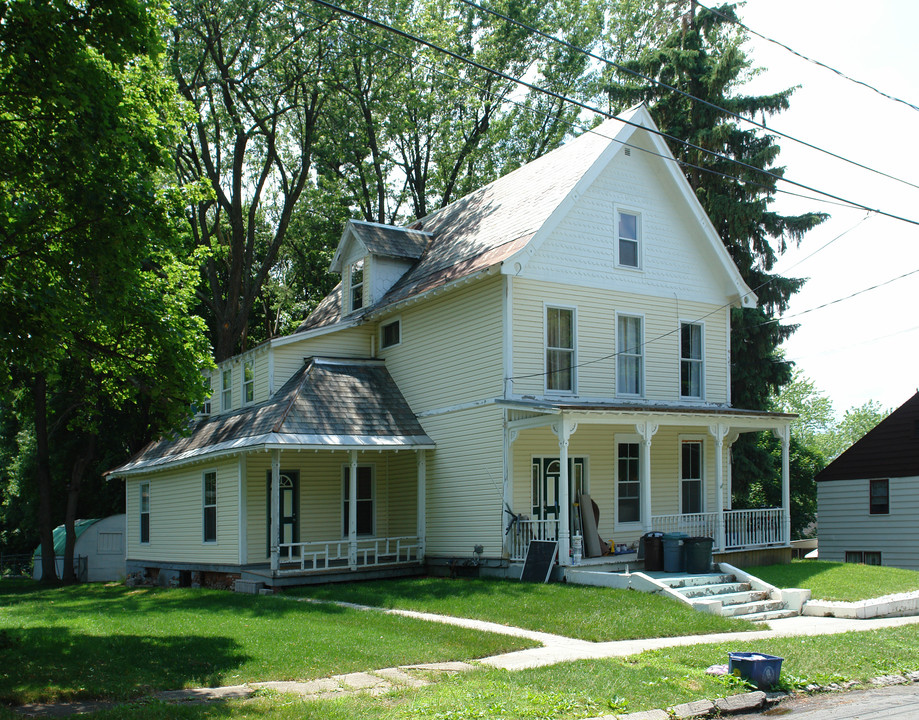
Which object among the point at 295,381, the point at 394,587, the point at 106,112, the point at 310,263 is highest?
the point at 310,263

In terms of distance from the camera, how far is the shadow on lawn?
8.95 meters

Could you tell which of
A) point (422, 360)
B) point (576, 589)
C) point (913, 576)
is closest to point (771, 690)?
point (576, 589)

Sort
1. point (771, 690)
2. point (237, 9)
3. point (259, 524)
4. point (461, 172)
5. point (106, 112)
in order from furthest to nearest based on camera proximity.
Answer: point (461, 172) → point (237, 9) → point (259, 524) → point (106, 112) → point (771, 690)

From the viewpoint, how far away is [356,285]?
26125mm

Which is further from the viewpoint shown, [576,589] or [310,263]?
[310,263]

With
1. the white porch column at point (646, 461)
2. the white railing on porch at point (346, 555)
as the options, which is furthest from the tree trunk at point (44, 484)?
the white porch column at point (646, 461)

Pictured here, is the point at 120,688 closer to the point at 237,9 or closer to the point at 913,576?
the point at 913,576

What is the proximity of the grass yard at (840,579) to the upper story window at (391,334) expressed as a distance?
10629 mm

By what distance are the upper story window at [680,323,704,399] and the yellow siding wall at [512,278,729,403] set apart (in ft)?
0.62

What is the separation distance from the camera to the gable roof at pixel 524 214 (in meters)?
20.4

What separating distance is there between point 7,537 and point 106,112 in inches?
1595

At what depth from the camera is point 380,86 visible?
3519 centimetres

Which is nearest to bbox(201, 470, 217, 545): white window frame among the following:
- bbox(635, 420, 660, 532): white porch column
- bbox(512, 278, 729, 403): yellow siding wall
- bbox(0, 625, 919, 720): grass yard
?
bbox(512, 278, 729, 403): yellow siding wall

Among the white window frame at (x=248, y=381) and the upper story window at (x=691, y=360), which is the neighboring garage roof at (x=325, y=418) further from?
the upper story window at (x=691, y=360)
